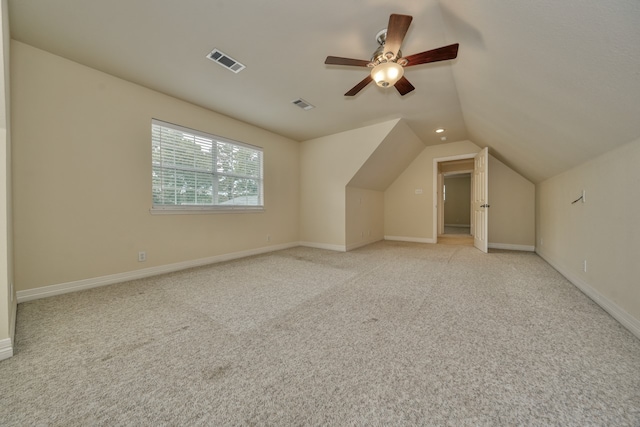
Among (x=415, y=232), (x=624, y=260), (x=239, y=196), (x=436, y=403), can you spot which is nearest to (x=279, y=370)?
(x=436, y=403)

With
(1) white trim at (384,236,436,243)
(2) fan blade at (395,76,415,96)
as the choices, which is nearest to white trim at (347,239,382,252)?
(1) white trim at (384,236,436,243)

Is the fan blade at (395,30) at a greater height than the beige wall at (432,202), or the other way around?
the fan blade at (395,30)

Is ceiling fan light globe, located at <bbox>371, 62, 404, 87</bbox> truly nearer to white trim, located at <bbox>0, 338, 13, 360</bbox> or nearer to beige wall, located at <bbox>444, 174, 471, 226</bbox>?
white trim, located at <bbox>0, 338, 13, 360</bbox>

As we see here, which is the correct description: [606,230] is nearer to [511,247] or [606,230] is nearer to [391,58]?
[391,58]

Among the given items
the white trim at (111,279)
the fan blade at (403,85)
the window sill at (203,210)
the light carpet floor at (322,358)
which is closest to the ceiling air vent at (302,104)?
the fan blade at (403,85)

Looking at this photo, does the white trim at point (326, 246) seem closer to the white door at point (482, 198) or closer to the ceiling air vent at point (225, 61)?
the white door at point (482, 198)

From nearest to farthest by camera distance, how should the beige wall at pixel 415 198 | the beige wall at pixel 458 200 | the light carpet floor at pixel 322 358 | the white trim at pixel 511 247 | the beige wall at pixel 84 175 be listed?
the light carpet floor at pixel 322 358 < the beige wall at pixel 84 175 < the white trim at pixel 511 247 < the beige wall at pixel 415 198 < the beige wall at pixel 458 200

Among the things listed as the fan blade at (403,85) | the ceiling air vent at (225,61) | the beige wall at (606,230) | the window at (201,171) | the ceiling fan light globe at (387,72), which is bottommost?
the beige wall at (606,230)

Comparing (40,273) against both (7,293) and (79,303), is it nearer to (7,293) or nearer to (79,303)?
(79,303)

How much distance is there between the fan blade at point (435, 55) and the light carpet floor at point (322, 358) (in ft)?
7.07

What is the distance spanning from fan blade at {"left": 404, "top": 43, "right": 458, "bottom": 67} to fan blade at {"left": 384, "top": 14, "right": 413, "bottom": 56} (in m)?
0.16

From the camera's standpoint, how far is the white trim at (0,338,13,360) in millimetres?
1367

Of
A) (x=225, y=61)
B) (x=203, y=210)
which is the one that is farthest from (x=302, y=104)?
(x=203, y=210)

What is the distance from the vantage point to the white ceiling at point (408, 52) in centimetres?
130
